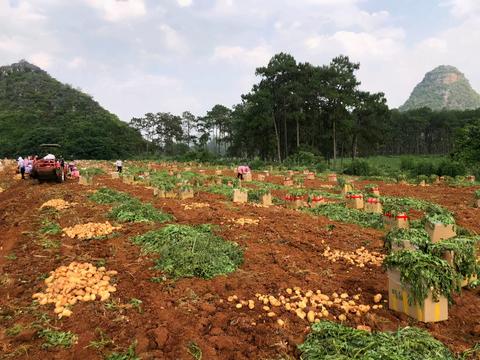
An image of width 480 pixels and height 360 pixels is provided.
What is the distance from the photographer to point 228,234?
23.0 feet

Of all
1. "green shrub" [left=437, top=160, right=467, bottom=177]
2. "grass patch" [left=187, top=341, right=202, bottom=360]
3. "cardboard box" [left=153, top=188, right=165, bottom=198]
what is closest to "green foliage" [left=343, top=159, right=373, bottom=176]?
"green shrub" [left=437, top=160, right=467, bottom=177]

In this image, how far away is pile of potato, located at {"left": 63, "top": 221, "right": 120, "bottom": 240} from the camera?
6.96 m

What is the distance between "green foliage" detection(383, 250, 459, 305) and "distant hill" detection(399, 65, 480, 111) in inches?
6226

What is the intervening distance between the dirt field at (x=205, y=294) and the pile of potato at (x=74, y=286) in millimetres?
111

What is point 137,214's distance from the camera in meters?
8.12

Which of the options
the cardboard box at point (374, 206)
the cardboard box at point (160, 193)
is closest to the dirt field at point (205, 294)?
the cardboard box at point (374, 206)

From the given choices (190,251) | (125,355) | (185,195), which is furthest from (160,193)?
(125,355)

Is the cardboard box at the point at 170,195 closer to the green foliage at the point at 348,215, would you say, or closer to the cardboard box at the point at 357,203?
the green foliage at the point at 348,215

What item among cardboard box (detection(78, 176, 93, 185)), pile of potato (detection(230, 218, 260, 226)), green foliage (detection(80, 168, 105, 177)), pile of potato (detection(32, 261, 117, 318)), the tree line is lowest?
pile of potato (detection(32, 261, 117, 318))

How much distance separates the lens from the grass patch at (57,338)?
11.8ft

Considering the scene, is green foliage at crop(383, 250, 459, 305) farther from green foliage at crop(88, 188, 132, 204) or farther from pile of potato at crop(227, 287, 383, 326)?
green foliage at crop(88, 188, 132, 204)

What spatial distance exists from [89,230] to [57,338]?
373 centimetres

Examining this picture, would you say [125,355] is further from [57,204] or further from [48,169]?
[48,169]

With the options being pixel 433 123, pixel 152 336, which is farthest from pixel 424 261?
→ pixel 433 123
